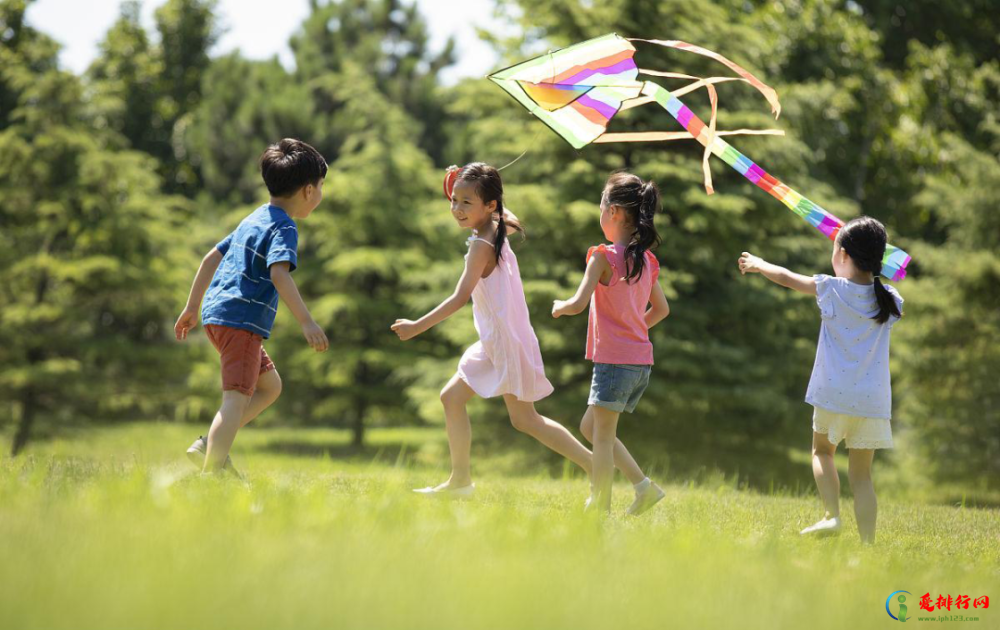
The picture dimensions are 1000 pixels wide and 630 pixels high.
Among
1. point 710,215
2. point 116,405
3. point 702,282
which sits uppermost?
point 710,215

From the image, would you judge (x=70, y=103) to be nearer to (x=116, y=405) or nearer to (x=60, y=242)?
(x=60, y=242)

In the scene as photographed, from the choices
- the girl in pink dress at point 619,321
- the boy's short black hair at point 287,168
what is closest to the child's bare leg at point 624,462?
the girl in pink dress at point 619,321

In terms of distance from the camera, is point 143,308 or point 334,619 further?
point 143,308

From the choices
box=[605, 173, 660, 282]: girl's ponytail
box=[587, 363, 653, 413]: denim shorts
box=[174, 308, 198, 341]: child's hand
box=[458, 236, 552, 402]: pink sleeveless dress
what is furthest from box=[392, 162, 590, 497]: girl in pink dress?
box=[174, 308, 198, 341]: child's hand

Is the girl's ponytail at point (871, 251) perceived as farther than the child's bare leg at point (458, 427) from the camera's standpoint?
No

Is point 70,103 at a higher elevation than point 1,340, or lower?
higher

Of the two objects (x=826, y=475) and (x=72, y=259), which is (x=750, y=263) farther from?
(x=72, y=259)

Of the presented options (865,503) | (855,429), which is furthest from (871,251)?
(865,503)

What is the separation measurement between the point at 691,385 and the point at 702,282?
1945 millimetres

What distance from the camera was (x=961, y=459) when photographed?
13.9 metres

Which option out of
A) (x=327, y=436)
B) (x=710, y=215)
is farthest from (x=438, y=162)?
(x=710, y=215)

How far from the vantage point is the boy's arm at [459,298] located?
4.78 metres

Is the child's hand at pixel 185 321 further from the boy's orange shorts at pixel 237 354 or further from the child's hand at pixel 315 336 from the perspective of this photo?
the child's hand at pixel 315 336

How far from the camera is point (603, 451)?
4949 mm
